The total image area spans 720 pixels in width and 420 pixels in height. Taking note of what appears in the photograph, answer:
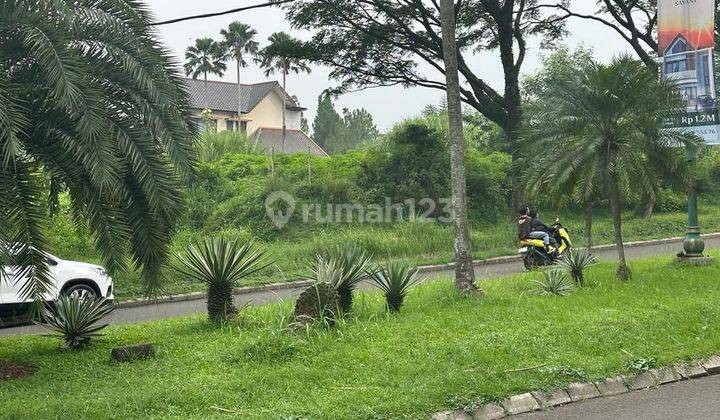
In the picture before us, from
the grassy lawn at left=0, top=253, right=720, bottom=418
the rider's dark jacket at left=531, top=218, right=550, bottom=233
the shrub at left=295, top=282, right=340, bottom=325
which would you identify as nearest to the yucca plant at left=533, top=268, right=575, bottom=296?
the grassy lawn at left=0, top=253, right=720, bottom=418

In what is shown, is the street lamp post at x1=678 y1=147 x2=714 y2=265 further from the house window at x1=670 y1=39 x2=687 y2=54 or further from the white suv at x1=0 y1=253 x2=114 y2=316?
the white suv at x1=0 y1=253 x2=114 y2=316

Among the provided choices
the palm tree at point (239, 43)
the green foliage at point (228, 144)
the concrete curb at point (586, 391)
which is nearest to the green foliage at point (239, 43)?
the palm tree at point (239, 43)

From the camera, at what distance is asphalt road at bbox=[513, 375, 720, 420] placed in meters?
6.86

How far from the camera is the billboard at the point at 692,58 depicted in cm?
1317

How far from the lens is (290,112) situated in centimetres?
5772

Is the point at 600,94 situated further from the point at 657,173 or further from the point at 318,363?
the point at 318,363

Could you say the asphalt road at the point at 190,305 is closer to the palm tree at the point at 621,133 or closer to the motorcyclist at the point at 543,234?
the motorcyclist at the point at 543,234

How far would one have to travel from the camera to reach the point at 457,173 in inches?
443

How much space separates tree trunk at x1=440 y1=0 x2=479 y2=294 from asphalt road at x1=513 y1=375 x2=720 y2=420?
375 cm

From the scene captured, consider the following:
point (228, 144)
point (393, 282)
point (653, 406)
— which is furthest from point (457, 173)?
point (228, 144)

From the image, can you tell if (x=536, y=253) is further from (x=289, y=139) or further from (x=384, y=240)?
(x=289, y=139)

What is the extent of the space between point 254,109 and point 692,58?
42.7 m

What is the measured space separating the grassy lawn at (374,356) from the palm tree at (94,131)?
1.32m

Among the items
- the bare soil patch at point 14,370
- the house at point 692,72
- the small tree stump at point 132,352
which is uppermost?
the house at point 692,72
